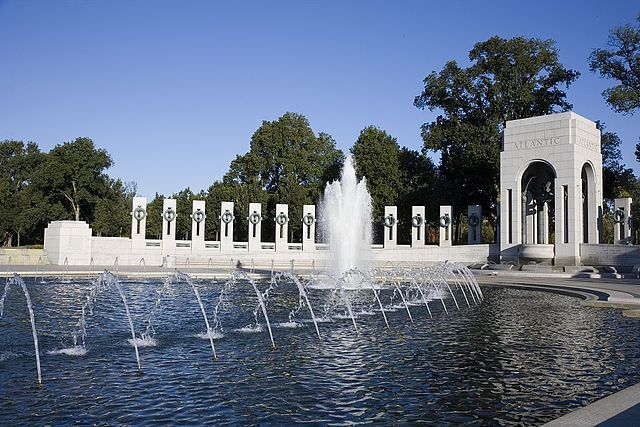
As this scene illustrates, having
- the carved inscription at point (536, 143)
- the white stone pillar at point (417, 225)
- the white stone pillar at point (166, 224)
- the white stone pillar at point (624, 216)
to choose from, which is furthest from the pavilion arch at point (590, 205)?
the white stone pillar at point (166, 224)

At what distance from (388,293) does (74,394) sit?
14.2 metres

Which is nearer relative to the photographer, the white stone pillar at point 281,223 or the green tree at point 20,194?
the white stone pillar at point 281,223

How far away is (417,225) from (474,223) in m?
4.07

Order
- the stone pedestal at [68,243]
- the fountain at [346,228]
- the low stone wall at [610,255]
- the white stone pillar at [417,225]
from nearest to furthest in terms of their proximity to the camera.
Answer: the fountain at [346,228] < the low stone wall at [610,255] < the stone pedestal at [68,243] < the white stone pillar at [417,225]

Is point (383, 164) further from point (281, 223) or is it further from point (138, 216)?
point (138, 216)

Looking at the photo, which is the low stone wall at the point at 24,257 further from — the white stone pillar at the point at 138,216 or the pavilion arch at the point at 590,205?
the pavilion arch at the point at 590,205

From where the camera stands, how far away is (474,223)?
39750mm

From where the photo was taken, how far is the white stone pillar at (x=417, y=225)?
3869 cm

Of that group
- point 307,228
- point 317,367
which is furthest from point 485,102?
point 317,367

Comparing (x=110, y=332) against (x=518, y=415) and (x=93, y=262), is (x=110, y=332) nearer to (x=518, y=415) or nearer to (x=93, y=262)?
(x=518, y=415)

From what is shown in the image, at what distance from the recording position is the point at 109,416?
6027mm

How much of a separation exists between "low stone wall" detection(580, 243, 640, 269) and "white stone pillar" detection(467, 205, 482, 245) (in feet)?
26.3

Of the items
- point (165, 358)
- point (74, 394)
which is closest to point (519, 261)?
point (165, 358)

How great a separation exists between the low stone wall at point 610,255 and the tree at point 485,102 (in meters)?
10.8
